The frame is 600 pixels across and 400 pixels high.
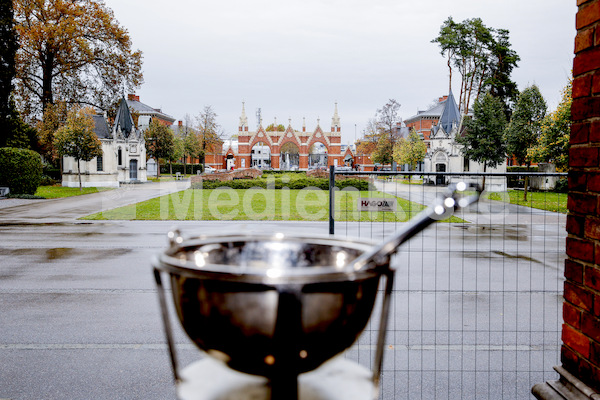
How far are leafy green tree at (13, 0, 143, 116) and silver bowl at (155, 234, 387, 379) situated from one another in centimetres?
4052

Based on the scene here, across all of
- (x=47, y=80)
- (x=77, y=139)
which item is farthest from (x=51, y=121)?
(x=77, y=139)

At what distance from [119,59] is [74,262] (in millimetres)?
34327

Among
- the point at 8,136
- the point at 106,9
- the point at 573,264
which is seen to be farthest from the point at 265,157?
the point at 573,264

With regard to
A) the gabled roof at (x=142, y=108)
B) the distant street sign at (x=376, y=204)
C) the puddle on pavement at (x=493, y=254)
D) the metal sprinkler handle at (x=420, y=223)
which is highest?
the gabled roof at (x=142, y=108)

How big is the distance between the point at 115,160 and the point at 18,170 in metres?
16.5

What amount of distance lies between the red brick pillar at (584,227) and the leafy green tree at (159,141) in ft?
179

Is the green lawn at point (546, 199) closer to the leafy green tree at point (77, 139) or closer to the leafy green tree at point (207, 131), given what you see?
the leafy green tree at point (77, 139)

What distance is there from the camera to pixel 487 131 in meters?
37.7

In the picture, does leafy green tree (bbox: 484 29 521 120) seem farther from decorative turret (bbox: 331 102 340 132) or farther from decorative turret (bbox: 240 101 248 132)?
decorative turret (bbox: 240 101 248 132)

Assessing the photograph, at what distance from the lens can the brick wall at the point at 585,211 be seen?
83.8 inches

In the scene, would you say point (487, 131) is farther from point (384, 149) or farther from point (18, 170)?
point (18, 170)

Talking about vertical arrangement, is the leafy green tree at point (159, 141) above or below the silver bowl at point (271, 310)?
above

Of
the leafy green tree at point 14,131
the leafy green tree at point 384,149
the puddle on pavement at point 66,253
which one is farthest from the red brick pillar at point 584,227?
the leafy green tree at point 384,149

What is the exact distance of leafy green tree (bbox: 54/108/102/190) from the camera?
110 ft
